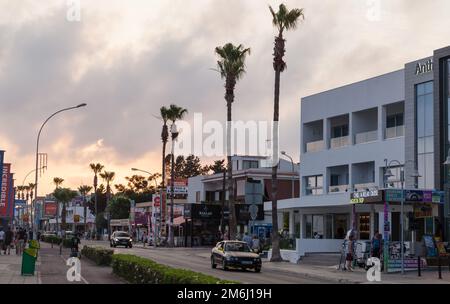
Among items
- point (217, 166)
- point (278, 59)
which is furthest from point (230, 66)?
point (217, 166)

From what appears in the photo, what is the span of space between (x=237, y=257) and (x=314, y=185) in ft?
79.5

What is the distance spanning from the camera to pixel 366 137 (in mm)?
48719

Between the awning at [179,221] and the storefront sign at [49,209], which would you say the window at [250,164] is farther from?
the storefront sign at [49,209]

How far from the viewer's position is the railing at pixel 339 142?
168 feet

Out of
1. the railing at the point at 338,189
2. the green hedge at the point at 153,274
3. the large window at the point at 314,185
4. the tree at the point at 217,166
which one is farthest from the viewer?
the tree at the point at 217,166

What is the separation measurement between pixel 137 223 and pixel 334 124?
52.4 metres

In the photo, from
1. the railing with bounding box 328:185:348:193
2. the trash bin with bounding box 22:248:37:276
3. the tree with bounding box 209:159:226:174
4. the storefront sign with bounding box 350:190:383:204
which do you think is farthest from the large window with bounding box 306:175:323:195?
the tree with bounding box 209:159:226:174

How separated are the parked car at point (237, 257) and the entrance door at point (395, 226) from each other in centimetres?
1446

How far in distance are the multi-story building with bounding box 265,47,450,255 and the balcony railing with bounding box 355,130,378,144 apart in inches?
2.6

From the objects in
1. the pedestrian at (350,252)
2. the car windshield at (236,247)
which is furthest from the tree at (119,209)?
the pedestrian at (350,252)

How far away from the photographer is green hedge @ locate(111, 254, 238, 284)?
16250 mm

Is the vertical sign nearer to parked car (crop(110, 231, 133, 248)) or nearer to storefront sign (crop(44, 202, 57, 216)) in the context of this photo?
parked car (crop(110, 231, 133, 248))

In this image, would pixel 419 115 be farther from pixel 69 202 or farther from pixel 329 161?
pixel 69 202

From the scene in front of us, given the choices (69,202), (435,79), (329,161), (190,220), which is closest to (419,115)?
(435,79)
